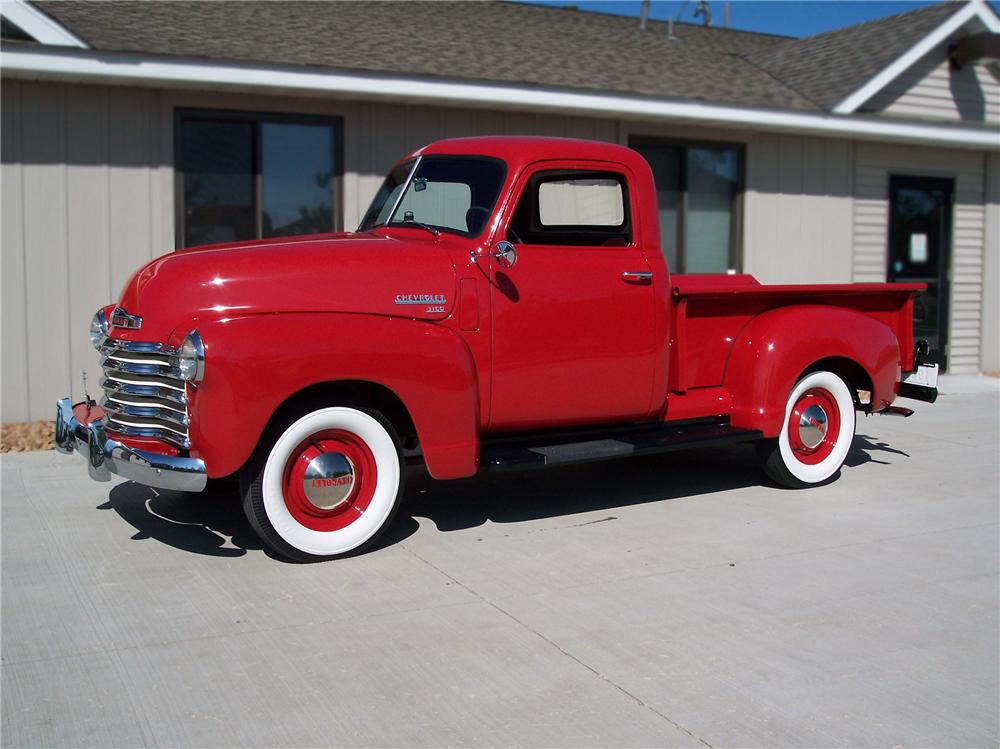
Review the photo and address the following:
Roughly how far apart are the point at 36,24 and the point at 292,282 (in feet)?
14.6

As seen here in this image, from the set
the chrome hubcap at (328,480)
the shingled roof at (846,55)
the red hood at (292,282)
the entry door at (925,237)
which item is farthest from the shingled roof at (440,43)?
the chrome hubcap at (328,480)

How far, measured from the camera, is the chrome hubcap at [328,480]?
4977 millimetres

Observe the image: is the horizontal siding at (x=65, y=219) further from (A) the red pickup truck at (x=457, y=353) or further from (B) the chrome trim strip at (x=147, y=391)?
(B) the chrome trim strip at (x=147, y=391)

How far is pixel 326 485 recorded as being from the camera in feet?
16.4

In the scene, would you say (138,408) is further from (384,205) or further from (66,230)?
(66,230)

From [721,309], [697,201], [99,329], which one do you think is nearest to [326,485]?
[99,329]

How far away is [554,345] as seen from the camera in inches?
222

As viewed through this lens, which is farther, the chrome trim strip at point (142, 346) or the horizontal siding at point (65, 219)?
the horizontal siding at point (65, 219)

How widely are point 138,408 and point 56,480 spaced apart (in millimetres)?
2357

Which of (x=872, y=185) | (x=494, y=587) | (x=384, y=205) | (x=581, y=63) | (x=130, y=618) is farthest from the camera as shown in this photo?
(x=872, y=185)

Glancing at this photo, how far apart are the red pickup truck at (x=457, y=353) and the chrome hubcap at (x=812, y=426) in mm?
13

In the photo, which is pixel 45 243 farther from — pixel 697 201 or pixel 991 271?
pixel 991 271

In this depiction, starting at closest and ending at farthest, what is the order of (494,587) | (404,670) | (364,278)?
(404,670) < (494,587) < (364,278)

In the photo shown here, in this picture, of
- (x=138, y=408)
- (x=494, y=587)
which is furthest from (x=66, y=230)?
(x=494, y=587)
